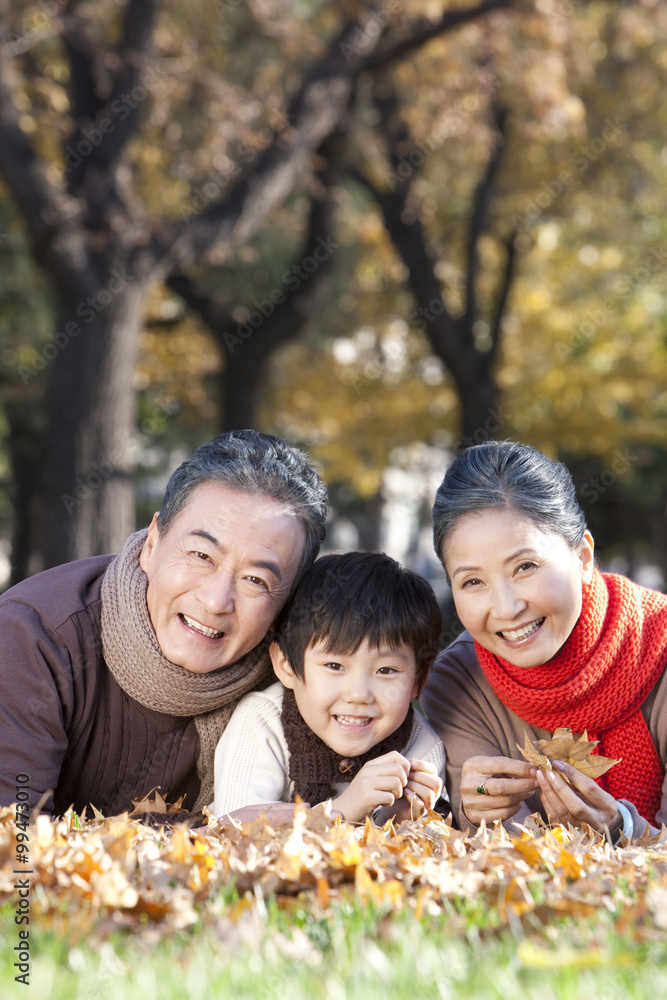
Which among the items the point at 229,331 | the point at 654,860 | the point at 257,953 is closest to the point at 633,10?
the point at 229,331

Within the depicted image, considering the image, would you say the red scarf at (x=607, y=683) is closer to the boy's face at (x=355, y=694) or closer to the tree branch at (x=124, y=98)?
the boy's face at (x=355, y=694)

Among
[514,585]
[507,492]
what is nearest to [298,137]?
[507,492]

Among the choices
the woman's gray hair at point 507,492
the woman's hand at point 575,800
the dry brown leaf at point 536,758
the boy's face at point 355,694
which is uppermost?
the woman's gray hair at point 507,492

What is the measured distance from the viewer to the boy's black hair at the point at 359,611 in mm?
3211

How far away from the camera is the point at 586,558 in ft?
10.9

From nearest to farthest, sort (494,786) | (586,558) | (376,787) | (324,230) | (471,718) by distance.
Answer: (376,787) → (494,786) → (586,558) → (471,718) → (324,230)

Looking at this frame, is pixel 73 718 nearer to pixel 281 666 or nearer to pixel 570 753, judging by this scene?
pixel 281 666

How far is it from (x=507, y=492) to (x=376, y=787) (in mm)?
979

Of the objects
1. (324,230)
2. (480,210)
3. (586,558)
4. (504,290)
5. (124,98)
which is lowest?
(586,558)

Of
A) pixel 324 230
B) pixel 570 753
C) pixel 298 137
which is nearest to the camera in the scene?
pixel 570 753

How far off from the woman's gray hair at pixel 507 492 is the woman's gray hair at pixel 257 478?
408mm

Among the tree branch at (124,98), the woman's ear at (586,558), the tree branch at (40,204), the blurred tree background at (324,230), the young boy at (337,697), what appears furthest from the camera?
the tree branch at (124,98)

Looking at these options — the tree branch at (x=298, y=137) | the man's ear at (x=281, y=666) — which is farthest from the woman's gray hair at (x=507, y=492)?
the tree branch at (x=298, y=137)

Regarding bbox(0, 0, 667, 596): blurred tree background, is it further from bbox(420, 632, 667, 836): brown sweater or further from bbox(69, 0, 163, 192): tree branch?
bbox(420, 632, 667, 836): brown sweater
